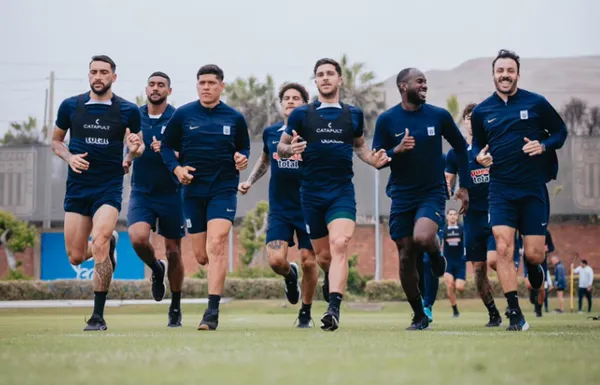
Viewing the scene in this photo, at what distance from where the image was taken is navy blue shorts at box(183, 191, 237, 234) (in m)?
11.5

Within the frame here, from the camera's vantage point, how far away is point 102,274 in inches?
450

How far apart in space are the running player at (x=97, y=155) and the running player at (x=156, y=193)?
163 centimetres

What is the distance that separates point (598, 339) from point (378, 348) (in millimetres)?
2205

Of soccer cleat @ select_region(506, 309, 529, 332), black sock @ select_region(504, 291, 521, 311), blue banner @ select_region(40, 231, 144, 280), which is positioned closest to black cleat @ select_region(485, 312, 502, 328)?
black sock @ select_region(504, 291, 521, 311)

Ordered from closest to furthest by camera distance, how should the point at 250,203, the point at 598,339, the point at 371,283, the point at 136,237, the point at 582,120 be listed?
the point at 598,339 < the point at 136,237 < the point at 371,283 < the point at 250,203 < the point at 582,120

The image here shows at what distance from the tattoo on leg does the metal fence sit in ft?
114

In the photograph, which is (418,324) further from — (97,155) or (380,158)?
(97,155)

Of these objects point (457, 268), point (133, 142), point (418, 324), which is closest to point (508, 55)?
point (418, 324)

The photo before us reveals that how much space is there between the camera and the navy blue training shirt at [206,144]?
11.7 metres

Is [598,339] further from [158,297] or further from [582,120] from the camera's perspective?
[582,120]

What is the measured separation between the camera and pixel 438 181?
11.3 metres

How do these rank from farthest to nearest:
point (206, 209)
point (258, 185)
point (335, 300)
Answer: point (258, 185)
point (206, 209)
point (335, 300)

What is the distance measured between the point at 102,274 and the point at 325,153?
A: 2803 mm

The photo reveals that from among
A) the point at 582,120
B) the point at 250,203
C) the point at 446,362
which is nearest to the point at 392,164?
the point at 446,362
